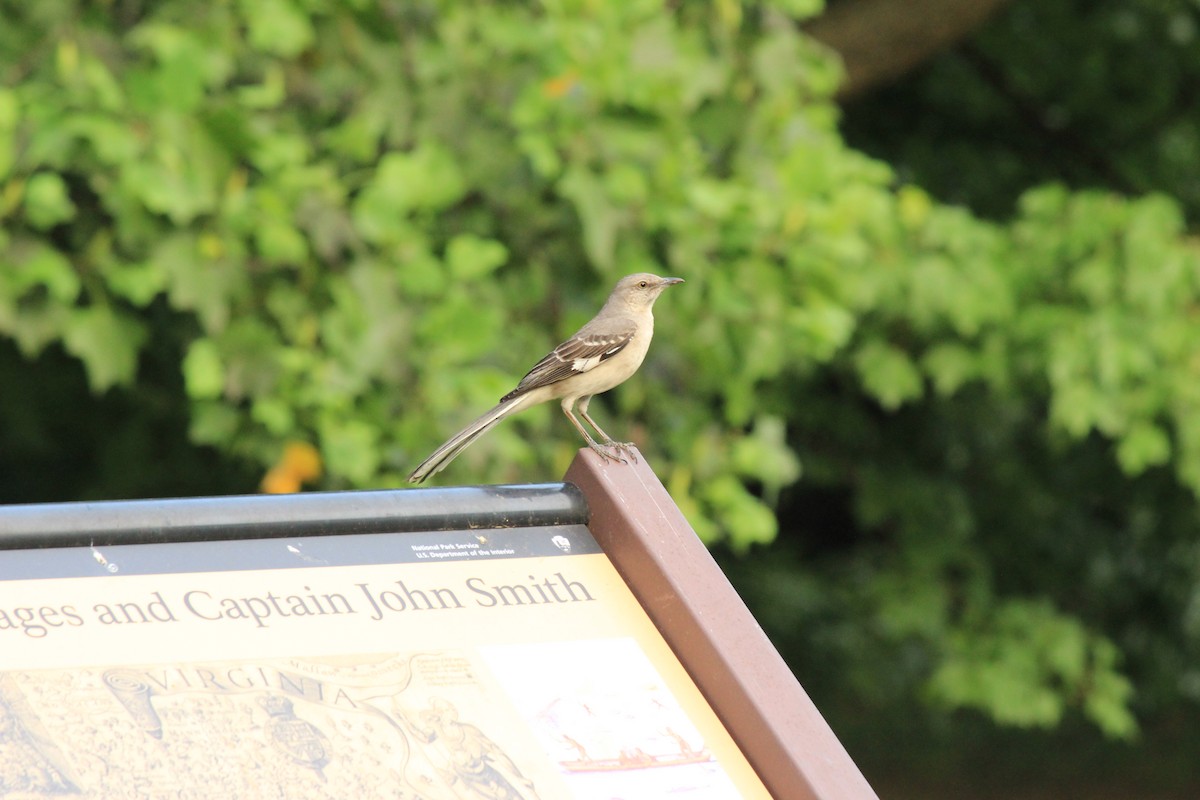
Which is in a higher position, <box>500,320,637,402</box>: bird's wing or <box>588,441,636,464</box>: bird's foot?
<box>500,320,637,402</box>: bird's wing

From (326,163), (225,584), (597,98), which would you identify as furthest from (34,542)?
(597,98)

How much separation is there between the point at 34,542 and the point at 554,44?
9.64 feet

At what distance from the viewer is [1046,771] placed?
1038cm

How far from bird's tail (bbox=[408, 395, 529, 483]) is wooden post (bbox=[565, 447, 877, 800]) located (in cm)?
52

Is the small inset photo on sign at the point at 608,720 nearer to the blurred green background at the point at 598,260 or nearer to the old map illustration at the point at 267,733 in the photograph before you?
the old map illustration at the point at 267,733

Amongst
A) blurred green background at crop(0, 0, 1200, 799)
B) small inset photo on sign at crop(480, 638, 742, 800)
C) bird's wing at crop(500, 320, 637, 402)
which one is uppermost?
blurred green background at crop(0, 0, 1200, 799)

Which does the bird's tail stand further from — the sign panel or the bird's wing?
the sign panel

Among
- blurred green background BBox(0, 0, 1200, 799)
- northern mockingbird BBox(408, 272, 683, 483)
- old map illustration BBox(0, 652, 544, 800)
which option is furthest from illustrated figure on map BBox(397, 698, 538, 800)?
blurred green background BBox(0, 0, 1200, 799)

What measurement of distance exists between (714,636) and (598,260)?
2359 mm

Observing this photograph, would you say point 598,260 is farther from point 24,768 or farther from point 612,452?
point 24,768

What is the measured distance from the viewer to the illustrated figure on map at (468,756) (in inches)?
92.4

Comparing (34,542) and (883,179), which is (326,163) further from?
(34,542)

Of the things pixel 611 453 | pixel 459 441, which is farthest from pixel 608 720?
pixel 459 441

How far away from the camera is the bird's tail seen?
11.0ft
